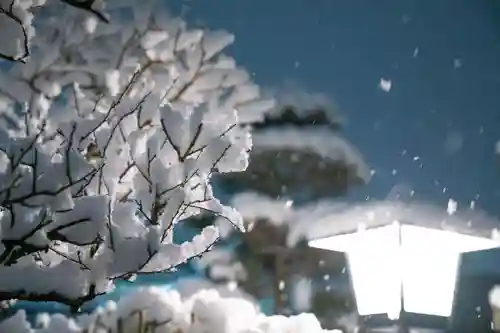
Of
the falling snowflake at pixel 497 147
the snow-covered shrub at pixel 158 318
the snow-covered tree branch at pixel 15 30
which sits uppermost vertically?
the falling snowflake at pixel 497 147

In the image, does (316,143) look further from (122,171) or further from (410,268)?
(122,171)

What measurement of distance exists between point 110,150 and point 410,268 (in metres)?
0.63

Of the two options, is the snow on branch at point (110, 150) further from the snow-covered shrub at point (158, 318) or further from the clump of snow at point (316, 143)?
the clump of snow at point (316, 143)

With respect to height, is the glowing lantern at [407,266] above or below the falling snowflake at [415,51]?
below

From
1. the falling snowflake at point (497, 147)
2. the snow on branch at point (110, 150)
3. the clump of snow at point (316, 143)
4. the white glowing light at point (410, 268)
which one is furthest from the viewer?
the falling snowflake at point (497, 147)

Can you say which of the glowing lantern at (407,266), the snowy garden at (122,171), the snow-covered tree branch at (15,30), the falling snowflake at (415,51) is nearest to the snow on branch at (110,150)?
the snowy garden at (122,171)

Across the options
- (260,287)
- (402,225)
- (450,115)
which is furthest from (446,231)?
(450,115)

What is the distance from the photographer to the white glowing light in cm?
116

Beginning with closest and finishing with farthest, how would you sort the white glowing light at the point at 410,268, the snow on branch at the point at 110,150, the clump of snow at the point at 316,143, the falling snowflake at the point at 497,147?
the snow on branch at the point at 110,150, the white glowing light at the point at 410,268, the clump of snow at the point at 316,143, the falling snowflake at the point at 497,147

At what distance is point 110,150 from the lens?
1.06 metres

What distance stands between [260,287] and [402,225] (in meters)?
1.36

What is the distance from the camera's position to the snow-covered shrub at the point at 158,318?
887 mm

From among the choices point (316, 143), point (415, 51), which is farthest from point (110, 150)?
point (415, 51)

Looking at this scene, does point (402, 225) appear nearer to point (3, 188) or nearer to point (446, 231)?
point (446, 231)
